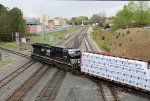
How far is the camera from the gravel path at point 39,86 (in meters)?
23.5

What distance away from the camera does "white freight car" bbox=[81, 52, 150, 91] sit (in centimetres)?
2212

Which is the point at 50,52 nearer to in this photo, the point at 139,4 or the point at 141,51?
the point at 141,51

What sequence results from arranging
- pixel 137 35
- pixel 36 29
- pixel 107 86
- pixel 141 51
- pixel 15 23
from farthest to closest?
1. pixel 36 29
2. pixel 15 23
3. pixel 137 35
4. pixel 141 51
5. pixel 107 86

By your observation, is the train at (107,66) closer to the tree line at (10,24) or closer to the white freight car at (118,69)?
the white freight car at (118,69)

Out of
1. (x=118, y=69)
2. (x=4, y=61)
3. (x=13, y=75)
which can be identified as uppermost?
(x=118, y=69)

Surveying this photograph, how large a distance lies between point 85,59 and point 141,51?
23.1m

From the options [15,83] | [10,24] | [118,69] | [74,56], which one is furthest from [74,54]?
[10,24]

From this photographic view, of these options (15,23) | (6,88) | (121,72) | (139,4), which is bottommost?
(6,88)

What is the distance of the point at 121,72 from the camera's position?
24.5 m

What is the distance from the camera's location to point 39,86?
89.9ft

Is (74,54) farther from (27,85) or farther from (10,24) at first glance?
(10,24)

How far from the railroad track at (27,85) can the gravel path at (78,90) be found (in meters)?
3.12

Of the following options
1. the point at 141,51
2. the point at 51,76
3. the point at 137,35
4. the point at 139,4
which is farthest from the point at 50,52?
the point at 139,4

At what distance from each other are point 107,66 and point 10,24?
2067 inches
